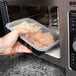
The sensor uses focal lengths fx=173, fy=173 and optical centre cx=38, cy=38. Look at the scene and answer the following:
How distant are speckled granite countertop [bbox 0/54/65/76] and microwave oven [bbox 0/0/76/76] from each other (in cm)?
5

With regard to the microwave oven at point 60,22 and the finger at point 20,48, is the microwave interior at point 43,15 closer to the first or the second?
the microwave oven at point 60,22

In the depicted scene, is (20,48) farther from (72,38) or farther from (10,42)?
(72,38)

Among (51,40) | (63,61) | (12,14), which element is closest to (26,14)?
(12,14)

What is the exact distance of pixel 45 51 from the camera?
29.4 inches

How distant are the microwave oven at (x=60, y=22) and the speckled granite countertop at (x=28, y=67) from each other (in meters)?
0.05

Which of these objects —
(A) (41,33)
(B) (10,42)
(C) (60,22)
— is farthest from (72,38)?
(B) (10,42)

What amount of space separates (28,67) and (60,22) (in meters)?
0.29

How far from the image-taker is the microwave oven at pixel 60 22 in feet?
2.05

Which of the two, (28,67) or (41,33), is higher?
(41,33)

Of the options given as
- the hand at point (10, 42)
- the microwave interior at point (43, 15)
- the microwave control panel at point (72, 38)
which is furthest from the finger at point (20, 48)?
the microwave control panel at point (72, 38)

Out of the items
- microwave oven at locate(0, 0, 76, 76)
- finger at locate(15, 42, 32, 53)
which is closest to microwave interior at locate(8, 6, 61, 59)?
microwave oven at locate(0, 0, 76, 76)

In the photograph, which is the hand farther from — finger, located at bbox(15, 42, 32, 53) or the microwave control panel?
the microwave control panel

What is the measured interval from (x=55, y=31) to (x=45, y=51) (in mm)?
112

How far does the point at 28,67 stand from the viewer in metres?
0.82
